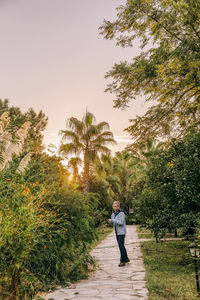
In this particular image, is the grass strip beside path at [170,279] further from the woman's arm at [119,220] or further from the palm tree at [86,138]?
the palm tree at [86,138]

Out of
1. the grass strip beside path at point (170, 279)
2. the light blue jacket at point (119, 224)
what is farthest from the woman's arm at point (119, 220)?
the grass strip beside path at point (170, 279)

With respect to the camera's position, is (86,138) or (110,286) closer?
(110,286)

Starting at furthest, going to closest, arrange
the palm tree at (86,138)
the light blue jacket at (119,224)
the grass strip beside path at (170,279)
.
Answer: the palm tree at (86,138) → the light blue jacket at (119,224) → the grass strip beside path at (170,279)

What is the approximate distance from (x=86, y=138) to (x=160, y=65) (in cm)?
1657

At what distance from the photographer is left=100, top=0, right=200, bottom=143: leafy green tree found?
23.8ft

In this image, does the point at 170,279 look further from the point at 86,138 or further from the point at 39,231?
the point at 86,138

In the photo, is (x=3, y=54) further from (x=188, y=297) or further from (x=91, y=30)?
(x=188, y=297)

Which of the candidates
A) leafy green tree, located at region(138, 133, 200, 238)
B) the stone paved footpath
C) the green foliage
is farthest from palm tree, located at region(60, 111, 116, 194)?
the stone paved footpath

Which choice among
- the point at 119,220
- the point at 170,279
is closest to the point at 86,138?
the point at 119,220

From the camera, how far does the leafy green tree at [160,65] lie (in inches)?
286

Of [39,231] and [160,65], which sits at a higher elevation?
[160,65]

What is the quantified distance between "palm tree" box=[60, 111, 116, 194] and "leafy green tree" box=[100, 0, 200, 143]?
13.4m

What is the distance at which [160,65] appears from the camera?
23.6 ft

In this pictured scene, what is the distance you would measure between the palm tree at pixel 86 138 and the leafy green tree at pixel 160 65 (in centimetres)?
1341
